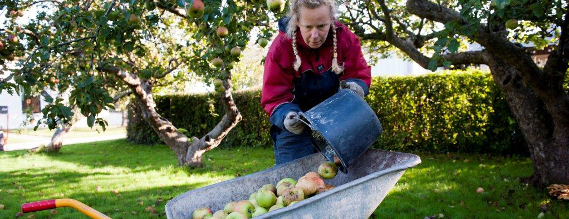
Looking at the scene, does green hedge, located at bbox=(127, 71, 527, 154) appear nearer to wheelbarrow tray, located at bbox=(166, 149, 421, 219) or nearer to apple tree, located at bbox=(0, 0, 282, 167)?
apple tree, located at bbox=(0, 0, 282, 167)

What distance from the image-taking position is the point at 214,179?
6496 millimetres

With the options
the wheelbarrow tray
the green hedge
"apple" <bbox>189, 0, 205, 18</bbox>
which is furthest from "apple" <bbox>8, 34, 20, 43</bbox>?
the green hedge

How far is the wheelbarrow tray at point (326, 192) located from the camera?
61.2 inches

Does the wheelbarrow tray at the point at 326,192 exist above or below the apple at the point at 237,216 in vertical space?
above

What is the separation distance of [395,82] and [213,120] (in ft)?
16.7

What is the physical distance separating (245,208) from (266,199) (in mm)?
96

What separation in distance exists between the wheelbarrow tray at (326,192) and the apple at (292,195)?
234 millimetres

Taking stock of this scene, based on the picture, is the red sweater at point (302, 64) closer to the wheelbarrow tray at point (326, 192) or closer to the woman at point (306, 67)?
the woman at point (306, 67)

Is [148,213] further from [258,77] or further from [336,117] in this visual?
[258,77]

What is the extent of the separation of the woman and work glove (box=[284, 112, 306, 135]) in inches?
4.8

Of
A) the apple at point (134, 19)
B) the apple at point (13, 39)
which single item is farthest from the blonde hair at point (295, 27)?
the apple at point (13, 39)

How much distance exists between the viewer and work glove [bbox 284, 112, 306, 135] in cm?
209

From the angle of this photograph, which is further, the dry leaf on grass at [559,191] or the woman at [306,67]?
the dry leaf on grass at [559,191]

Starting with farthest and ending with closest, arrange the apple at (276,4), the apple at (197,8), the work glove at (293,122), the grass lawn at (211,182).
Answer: the grass lawn at (211,182)
the apple at (276,4)
the apple at (197,8)
the work glove at (293,122)
